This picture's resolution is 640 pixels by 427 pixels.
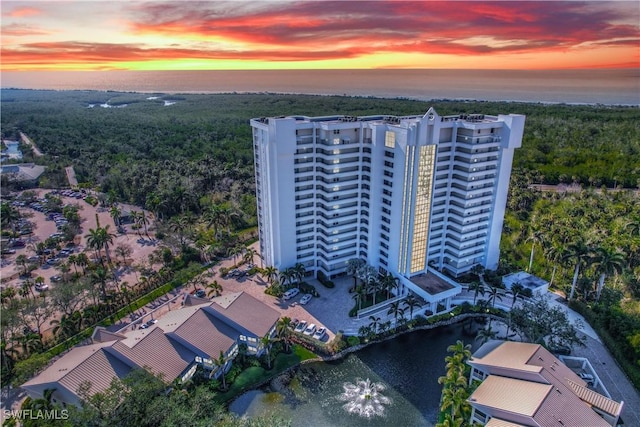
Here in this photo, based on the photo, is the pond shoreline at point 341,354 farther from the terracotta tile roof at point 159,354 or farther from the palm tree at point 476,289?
the terracotta tile roof at point 159,354

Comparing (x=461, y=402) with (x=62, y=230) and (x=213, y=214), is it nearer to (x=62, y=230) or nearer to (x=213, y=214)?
(x=213, y=214)

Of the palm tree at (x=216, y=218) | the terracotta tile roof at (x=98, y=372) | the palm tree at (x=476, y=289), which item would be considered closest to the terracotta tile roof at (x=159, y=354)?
the terracotta tile roof at (x=98, y=372)

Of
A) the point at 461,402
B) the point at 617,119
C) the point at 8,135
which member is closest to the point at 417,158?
the point at 461,402

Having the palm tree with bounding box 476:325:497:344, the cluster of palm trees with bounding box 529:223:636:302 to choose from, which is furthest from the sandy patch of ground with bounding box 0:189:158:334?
the cluster of palm trees with bounding box 529:223:636:302

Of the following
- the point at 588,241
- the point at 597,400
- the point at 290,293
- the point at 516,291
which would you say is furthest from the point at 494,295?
the point at 290,293

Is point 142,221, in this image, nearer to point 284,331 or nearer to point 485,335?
point 284,331

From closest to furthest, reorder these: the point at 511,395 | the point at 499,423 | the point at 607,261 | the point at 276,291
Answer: the point at 499,423, the point at 511,395, the point at 607,261, the point at 276,291
